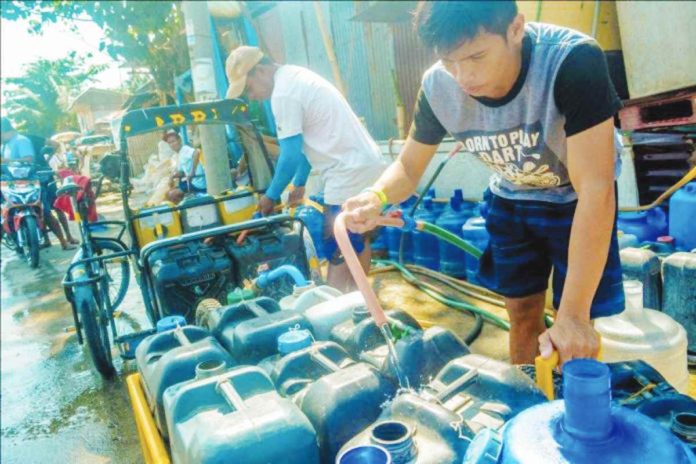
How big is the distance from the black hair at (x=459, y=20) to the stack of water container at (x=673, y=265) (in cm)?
237

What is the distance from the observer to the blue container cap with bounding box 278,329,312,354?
185 cm

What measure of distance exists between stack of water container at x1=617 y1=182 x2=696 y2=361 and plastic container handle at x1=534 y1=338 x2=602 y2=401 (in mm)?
2155

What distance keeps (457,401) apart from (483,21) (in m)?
0.99

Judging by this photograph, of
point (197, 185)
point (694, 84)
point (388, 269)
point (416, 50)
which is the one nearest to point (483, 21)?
point (694, 84)

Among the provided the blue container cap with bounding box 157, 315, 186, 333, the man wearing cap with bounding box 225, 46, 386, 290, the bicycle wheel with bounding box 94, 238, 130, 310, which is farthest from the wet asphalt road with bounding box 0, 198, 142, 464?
the man wearing cap with bounding box 225, 46, 386, 290

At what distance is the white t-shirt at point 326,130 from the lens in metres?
3.70

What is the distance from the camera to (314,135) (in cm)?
392

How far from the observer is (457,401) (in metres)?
1.37

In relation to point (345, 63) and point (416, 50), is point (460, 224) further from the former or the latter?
point (345, 63)

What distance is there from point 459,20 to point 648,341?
2071mm

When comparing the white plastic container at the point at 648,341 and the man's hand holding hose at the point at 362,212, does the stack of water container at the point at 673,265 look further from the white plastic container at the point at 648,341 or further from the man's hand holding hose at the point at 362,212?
the man's hand holding hose at the point at 362,212

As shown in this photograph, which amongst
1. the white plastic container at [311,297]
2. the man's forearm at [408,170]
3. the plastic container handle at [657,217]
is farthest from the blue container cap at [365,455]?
the plastic container handle at [657,217]

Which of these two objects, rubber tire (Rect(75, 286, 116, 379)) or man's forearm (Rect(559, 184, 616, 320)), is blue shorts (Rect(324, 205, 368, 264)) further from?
man's forearm (Rect(559, 184, 616, 320))

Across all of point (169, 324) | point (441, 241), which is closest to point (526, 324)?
point (169, 324)
